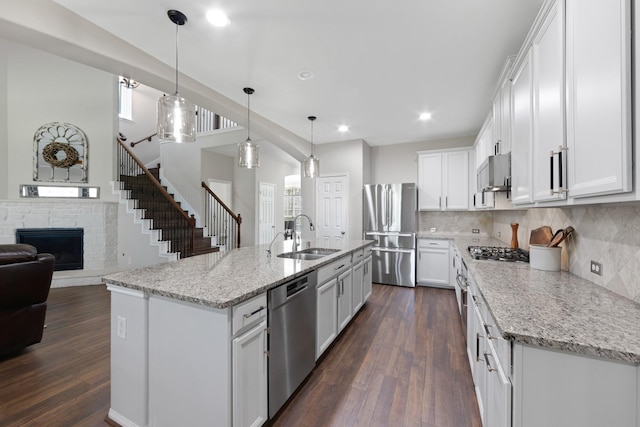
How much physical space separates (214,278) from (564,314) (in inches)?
72.0

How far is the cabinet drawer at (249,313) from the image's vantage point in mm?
1357

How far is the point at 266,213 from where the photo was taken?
7445mm

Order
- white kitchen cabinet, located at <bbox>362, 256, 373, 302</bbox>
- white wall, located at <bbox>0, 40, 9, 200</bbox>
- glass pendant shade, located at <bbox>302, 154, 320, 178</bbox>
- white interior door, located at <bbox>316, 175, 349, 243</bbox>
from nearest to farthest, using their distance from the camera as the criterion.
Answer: glass pendant shade, located at <bbox>302, 154, 320, 178</bbox>
white kitchen cabinet, located at <bbox>362, 256, 373, 302</bbox>
white wall, located at <bbox>0, 40, 9, 200</bbox>
white interior door, located at <bbox>316, 175, 349, 243</bbox>

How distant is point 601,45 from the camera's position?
3.38ft

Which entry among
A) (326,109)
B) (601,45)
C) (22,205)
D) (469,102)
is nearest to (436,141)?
(469,102)

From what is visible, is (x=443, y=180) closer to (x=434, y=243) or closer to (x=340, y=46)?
(x=434, y=243)

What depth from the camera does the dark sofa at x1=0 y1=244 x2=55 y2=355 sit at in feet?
7.49

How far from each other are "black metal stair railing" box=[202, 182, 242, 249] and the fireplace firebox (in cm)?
231

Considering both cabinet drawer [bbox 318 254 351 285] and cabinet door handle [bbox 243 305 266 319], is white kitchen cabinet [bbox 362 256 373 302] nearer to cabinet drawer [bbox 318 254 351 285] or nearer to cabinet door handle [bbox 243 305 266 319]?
cabinet drawer [bbox 318 254 351 285]

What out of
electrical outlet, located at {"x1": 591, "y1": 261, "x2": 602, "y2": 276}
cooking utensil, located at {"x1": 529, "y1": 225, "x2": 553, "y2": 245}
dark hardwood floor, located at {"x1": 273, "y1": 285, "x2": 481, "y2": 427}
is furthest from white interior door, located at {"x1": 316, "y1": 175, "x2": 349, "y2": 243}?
electrical outlet, located at {"x1": 591, "y1": 261, "x2": 602, "y2": 276}

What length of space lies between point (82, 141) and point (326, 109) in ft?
16.3

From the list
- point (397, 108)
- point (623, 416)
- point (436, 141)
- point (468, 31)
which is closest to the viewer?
point (623, 416)

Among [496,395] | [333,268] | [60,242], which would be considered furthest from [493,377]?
[60,242]

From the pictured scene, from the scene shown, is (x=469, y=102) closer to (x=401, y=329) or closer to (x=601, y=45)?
(x=601, y=45)
